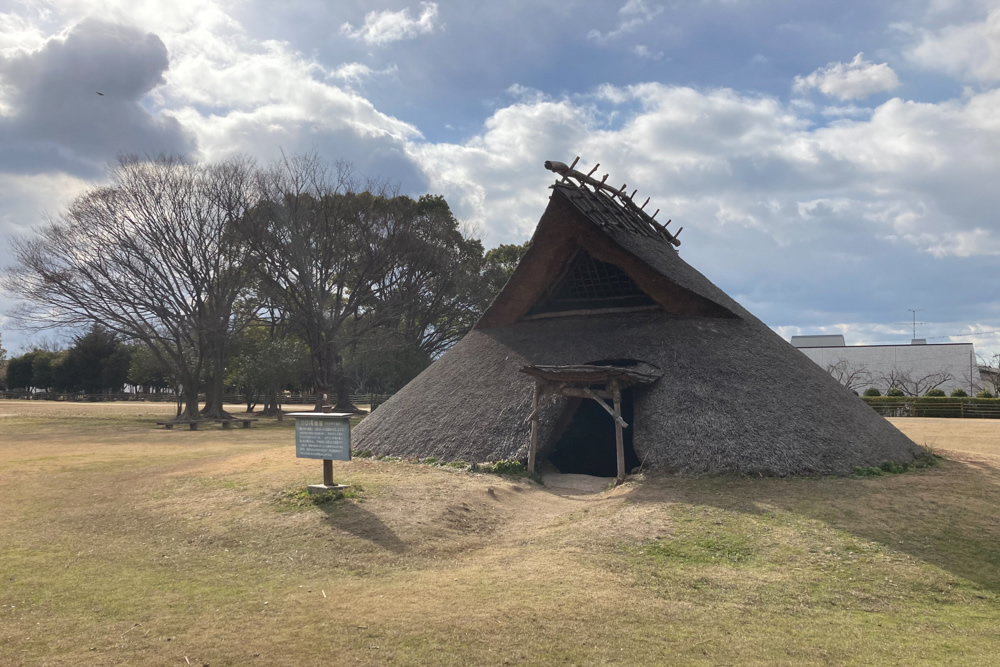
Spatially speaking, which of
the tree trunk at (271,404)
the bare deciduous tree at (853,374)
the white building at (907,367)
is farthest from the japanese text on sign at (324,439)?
the bare deciduous tree at (853,374)

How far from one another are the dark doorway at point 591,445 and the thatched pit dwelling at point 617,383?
0.12ft

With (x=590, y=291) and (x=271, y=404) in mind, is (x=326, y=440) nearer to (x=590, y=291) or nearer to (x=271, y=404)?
(x=590, y=291)

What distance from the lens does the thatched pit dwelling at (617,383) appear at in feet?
43.9

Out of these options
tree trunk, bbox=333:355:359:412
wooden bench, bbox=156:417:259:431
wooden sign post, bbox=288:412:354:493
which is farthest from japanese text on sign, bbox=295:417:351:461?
tree trunk, bbox=333:355:359:412

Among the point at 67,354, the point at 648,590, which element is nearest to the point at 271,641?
the point at 648,590

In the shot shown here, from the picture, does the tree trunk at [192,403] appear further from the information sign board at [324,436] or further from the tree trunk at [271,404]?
the information sign board at [324,436]

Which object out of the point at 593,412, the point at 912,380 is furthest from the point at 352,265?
the point at 912,380

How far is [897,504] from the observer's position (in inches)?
409

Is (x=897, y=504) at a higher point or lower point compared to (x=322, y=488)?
lower

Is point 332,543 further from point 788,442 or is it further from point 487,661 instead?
point 788,442

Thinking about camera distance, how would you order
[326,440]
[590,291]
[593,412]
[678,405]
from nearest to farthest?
[326,440]
[678,405]
[593,412]
[590,291]

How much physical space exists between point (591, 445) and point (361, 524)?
8003 mm

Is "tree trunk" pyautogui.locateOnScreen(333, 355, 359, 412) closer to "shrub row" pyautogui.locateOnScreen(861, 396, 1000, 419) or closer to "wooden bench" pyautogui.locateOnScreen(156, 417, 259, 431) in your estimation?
"wooden bench" pyautogui.locateOnScreen(156, 417, 259, 431)

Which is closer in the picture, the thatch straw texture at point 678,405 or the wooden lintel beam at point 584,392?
the thatch straw texture at point 678,405
